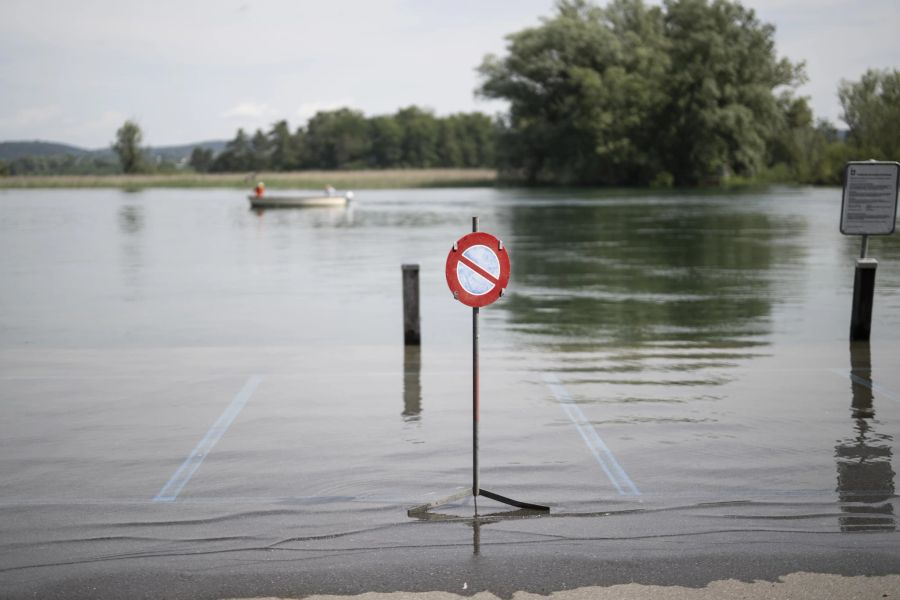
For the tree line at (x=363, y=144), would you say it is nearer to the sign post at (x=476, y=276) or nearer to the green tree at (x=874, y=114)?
the green tree at (x=874, y=114)

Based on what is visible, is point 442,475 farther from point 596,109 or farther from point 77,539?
point 596,109

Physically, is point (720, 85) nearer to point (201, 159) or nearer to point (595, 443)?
point (595, 443)

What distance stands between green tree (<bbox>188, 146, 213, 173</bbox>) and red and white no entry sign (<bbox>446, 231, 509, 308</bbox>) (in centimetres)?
19603

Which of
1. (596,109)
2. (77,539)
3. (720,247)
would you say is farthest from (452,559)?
(596,109)

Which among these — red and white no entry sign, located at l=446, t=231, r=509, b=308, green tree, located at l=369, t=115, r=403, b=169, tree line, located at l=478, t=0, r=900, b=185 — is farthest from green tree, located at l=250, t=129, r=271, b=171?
red and white no entry sign, located at l=446, t=231, r=509, b=308

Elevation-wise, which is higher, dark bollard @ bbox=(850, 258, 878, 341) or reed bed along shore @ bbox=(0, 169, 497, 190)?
dark bollard @ bbox=(850, 258, 878, 341)

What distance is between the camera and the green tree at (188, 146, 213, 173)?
197250 millimetres

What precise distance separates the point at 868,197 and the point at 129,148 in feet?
475

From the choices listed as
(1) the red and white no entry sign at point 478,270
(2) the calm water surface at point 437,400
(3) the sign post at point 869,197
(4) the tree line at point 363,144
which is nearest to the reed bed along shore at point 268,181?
(4) the tree line at point 363,144

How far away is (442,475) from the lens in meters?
6.71

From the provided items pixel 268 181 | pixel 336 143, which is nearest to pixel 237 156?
pixel 336 143

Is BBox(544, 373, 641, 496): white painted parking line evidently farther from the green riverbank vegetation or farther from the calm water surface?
the green riverbank vegetation

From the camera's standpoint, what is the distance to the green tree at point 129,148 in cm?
14325

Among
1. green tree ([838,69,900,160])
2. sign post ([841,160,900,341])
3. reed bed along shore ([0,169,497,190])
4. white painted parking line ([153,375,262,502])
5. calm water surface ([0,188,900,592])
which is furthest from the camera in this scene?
reed bed along shore ([0,169,497,190])
